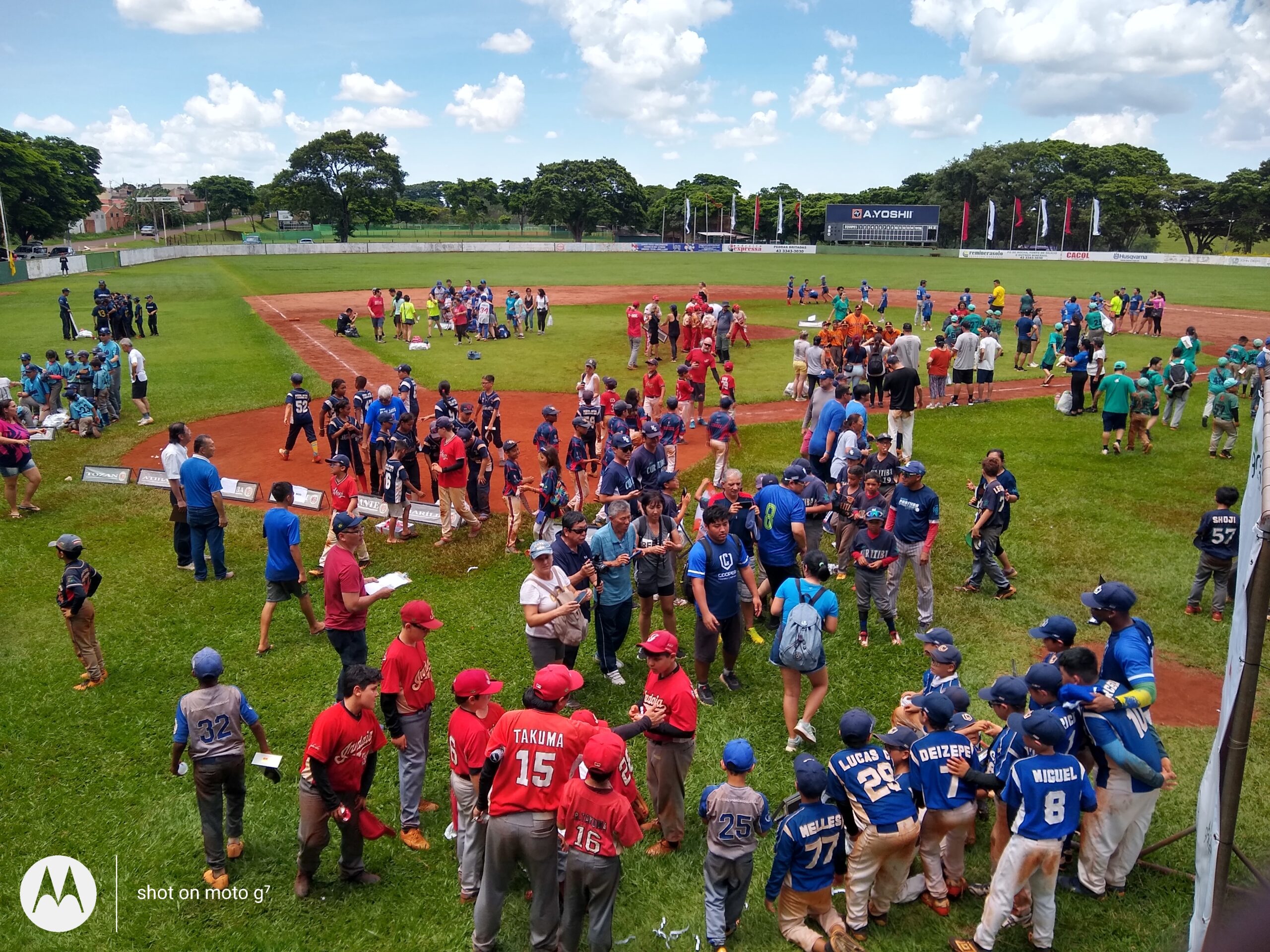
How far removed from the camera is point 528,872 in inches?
207

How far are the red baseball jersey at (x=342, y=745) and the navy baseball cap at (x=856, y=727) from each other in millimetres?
3297

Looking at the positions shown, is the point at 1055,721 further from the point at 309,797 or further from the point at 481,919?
the point at 309,797

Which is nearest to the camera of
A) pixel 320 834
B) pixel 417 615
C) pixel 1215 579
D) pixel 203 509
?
pixel 320 834

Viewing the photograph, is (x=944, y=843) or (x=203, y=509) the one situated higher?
(x=203, y=509)

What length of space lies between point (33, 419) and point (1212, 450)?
25.8 meters

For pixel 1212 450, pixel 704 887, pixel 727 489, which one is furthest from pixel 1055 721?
pixel 1212 450

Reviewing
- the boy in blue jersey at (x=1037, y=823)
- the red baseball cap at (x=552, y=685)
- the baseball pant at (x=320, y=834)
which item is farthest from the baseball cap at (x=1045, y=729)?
the baseball pant at (x=320, y=834)

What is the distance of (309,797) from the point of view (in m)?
5.68

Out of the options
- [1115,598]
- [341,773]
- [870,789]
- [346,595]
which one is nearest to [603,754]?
[870,789]

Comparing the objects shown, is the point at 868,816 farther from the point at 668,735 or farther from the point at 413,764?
the point at 413,764

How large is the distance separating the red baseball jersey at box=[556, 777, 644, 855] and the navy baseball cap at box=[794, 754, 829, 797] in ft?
3.65

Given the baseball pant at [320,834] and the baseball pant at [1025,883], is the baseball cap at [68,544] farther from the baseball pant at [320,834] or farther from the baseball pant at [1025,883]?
the baseball pant at [1025,883]

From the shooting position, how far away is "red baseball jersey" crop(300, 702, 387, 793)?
5570 mm

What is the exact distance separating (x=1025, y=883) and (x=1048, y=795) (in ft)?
2.35
